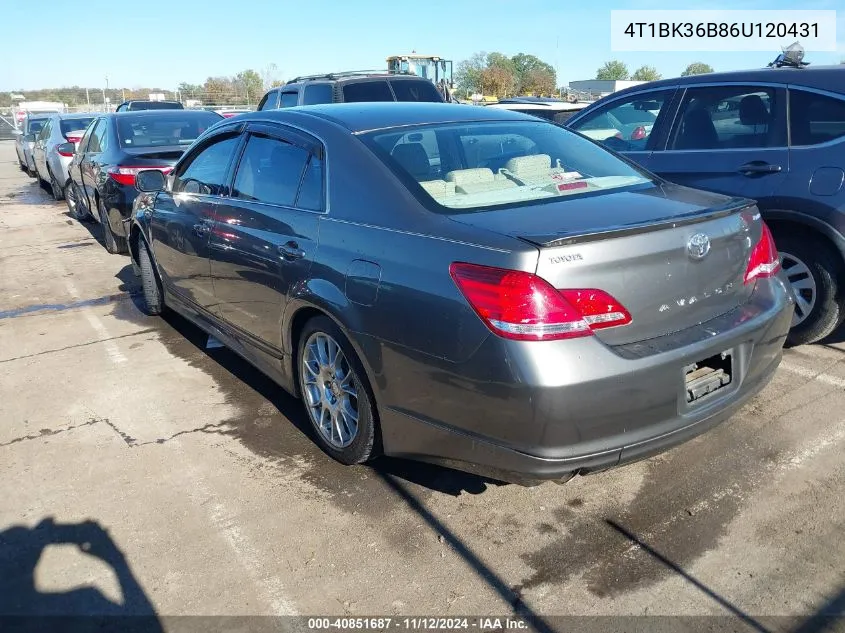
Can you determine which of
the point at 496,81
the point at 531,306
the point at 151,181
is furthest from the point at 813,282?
the point at 496,81

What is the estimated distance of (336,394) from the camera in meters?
3.42

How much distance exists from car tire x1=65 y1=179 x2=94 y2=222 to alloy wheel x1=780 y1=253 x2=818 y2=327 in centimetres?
928

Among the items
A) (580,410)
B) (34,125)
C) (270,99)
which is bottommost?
(580,410)

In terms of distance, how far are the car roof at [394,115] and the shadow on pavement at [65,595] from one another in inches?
84.9

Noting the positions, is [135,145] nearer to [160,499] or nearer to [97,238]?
[97,238]

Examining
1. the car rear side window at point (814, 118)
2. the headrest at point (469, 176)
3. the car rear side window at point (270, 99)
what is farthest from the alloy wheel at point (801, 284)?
the car rear side window at point (270, 99)

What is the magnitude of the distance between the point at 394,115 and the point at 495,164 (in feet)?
2.02

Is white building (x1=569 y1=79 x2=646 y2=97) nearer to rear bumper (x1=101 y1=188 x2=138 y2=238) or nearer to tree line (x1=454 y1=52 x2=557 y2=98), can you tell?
tree line (x1=454 y1=52 x2=557 y2=98)

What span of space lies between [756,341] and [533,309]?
114cm

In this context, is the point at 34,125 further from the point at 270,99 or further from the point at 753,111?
the point at 753,111

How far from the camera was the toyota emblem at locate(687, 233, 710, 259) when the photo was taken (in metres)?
2.74

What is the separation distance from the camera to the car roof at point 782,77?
4477 millimetres

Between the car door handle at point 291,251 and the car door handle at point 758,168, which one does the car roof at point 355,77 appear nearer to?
the car door handle at point 758,168

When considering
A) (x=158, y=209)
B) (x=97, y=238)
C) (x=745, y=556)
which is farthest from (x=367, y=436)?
(x=97, y=238)
